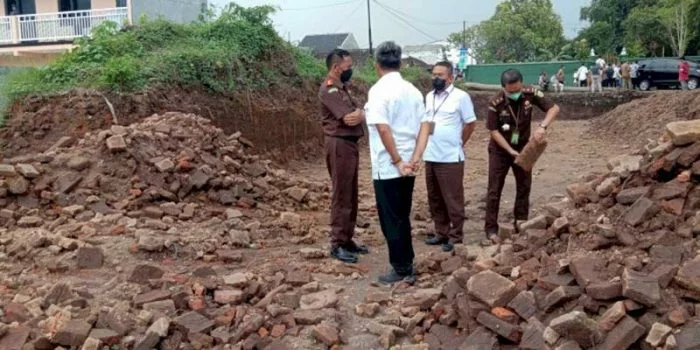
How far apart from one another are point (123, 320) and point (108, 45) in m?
8.92

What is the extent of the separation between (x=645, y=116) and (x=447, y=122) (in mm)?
13595

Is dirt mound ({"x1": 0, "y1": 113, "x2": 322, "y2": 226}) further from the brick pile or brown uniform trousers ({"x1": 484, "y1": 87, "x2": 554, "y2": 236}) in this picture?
the brick pile

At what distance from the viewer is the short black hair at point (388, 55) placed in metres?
5.04

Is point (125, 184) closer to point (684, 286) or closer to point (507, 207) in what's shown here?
point (507, 207)

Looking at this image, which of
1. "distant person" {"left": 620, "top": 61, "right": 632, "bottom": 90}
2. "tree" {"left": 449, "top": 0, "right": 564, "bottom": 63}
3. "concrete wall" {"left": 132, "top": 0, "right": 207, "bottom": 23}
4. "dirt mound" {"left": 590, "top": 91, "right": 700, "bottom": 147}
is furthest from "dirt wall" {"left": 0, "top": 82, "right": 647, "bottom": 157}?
"tree" {"left": 449, "top": 0, "right": 564, "bottom": 63}

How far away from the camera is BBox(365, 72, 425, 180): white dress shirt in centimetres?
496

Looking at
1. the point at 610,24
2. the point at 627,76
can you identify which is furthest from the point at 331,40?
the point at 627,76

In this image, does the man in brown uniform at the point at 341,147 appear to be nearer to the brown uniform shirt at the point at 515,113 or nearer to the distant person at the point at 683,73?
the brown uniform shirt at the point at 515,113

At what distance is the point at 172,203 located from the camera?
23.9 ft

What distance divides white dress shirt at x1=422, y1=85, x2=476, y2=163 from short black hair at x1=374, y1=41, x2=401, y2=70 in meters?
1.31

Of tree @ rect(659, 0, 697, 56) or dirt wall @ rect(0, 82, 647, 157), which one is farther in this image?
tree @ rect(659, 0, 697, 56)

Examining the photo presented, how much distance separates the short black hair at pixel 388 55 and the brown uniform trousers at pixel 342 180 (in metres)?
1.10

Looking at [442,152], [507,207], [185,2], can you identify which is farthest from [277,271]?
[185,2]

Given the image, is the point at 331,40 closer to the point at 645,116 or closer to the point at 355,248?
the point at 645,116
